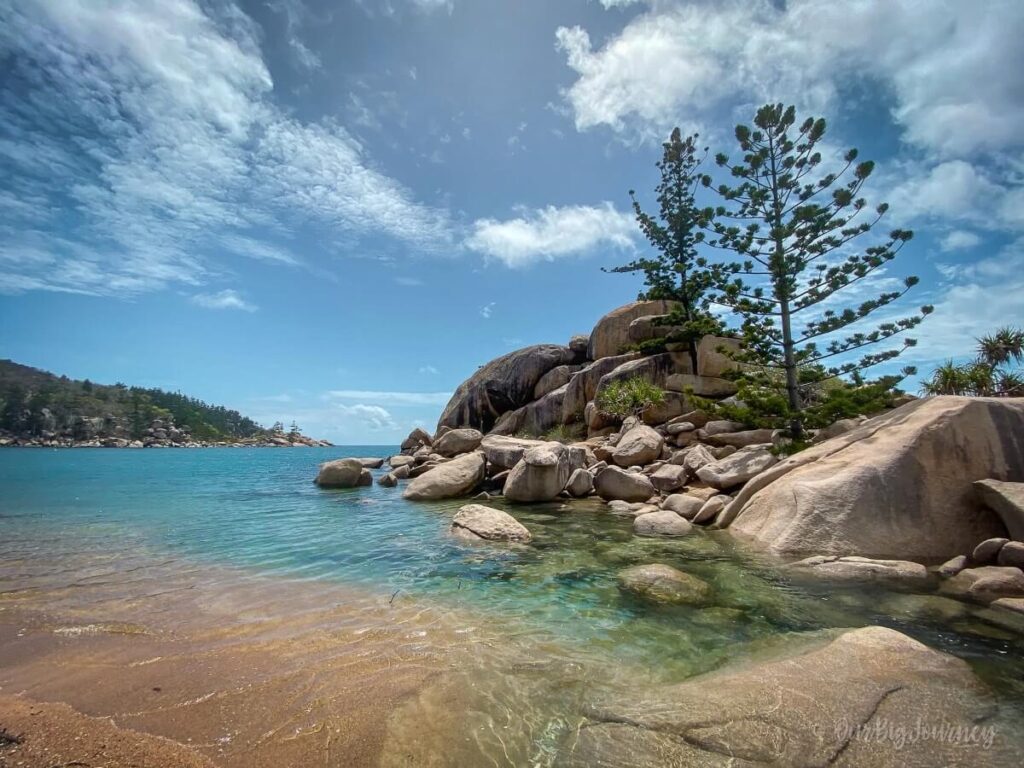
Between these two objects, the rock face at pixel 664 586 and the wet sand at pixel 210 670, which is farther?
the rock face at pixel 664 586

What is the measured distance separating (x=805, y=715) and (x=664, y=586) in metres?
3.50

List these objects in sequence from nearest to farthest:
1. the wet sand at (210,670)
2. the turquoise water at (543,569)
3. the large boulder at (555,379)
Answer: the wet sand at (210,670)
the turquoise water at (543,569)
the large boulder at (555,379)

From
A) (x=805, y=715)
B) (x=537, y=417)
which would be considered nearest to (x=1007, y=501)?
(x=805, y=715)

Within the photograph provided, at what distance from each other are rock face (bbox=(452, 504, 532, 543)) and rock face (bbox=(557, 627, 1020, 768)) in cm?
672

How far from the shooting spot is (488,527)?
11070mm

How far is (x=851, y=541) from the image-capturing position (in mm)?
8734

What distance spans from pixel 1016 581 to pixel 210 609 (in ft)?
38.8

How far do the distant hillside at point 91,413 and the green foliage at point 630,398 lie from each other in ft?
461

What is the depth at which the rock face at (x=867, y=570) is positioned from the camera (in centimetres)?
759

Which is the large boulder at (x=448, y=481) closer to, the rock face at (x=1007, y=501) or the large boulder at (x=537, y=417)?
the large boulder at (x=537, y=417)

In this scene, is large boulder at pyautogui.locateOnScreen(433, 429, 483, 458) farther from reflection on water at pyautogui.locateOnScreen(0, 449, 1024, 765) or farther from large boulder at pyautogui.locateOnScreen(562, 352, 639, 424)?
reflection on water at pyautogui.locateOnScreen(0, 449, 1024, 765)

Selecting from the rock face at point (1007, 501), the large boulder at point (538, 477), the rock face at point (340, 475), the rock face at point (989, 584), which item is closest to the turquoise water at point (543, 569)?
the rock face at point (989, 584)

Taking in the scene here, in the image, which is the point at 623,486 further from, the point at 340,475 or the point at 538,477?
Result: the point at 340,475

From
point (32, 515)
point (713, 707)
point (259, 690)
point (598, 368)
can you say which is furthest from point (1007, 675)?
point (598, 368)
